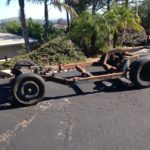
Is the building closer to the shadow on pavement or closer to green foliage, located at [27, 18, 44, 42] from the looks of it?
green foliage, located at [27, 18, 44, 42]

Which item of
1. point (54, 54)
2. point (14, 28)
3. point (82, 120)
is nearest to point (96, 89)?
point (82, 120)

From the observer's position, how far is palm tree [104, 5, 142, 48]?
60.2 feet

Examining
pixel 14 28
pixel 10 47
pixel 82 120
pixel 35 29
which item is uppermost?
pixel 14 28

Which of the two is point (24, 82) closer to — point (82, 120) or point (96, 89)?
point (82, 120)

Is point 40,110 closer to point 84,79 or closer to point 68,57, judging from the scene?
point 84,79

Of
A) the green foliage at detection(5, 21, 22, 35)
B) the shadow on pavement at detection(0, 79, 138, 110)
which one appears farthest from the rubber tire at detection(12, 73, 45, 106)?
the green foliage at detection(5, 21, 22, 35)

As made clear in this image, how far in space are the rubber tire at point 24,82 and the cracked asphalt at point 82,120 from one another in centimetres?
15

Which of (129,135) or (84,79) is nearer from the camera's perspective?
(129,135)

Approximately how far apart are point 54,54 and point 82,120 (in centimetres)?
901

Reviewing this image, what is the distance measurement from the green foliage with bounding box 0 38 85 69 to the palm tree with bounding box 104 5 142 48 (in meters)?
2.66

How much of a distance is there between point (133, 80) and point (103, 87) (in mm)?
870

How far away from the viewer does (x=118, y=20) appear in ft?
61.3

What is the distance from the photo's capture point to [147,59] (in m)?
9.39

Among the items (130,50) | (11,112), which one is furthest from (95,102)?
(130,50)
